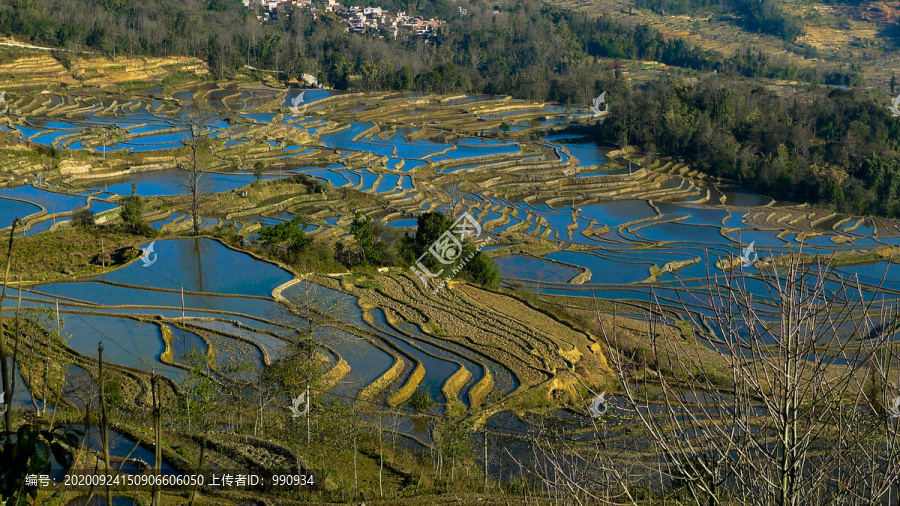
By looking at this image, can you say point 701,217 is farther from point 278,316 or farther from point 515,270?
point 278,316

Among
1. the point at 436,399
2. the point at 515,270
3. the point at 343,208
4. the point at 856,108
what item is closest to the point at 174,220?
the point at 343,208

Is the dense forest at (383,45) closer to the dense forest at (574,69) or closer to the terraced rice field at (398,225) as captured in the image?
the dense forest at (574,69)
